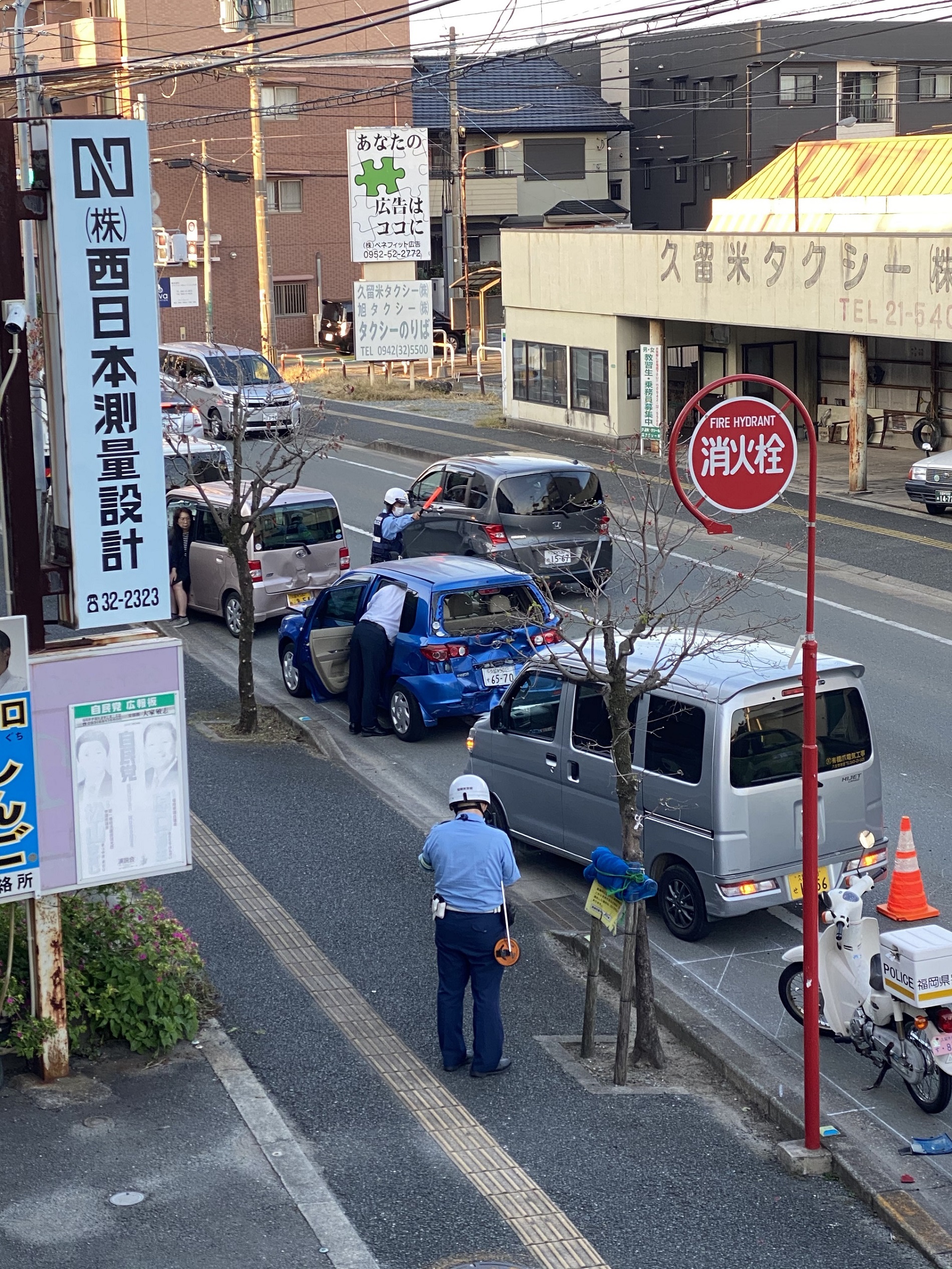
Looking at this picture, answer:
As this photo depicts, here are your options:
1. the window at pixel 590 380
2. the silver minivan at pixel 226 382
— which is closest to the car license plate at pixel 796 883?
the window at pixel 590 380

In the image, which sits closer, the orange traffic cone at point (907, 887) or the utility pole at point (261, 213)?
the orange traffic cone at point (907, 887)

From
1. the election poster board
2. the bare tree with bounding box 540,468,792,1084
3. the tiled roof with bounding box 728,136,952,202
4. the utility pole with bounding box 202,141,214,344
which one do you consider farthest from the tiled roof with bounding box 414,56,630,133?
the election poster board

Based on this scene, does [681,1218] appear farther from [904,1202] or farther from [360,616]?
[360,616]

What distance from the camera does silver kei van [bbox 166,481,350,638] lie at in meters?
17.8

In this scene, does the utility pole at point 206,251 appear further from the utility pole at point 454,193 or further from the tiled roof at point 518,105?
Result: the tiled roof at point 518,105

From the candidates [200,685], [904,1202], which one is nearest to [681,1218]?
[904,1202]

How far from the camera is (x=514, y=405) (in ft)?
115

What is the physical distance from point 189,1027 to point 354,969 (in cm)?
140

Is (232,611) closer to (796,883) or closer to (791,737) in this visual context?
(791,737)

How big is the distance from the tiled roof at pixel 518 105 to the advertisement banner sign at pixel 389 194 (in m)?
24.8

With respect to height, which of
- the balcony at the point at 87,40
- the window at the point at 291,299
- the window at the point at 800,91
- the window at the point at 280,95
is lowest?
the window at the point at 291,299

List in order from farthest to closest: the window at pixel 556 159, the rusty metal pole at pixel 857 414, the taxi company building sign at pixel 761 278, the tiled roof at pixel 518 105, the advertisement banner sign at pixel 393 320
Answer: the window at pixel 556 159
the tiled roof at pixel 518 105
the advertisement banner sign at pixel 393 320
the rusty metal pole at pixel 857 414
the taxi company building sign at pixel 761 278

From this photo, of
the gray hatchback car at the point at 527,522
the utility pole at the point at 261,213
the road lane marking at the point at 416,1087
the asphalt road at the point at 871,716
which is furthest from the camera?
the utility pole at the point at 261,213

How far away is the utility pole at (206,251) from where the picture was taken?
48.8m
